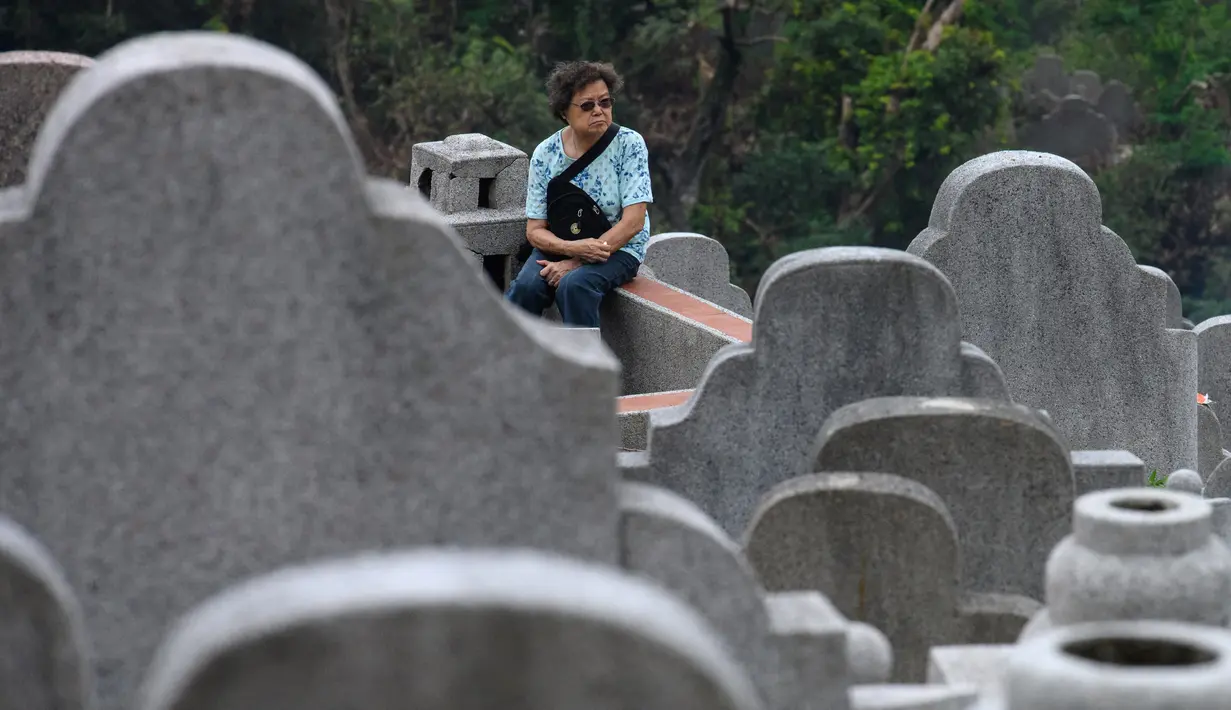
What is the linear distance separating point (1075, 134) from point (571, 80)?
24.3m

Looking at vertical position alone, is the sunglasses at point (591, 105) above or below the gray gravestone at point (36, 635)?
above

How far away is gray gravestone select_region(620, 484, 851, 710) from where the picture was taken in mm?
3717

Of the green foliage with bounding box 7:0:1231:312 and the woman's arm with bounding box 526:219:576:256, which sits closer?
the woman's arm with bounding box 526:219:576:256

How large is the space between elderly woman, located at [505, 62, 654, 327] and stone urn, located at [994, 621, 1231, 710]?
4812 millimetres

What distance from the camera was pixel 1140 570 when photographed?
3553 millimetres

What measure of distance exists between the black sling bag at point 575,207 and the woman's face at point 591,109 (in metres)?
0.08

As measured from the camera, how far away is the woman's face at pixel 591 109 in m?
7.78

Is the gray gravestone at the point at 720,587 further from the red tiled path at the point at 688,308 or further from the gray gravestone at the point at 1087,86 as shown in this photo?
the gray gravestone at the point at 1087,86

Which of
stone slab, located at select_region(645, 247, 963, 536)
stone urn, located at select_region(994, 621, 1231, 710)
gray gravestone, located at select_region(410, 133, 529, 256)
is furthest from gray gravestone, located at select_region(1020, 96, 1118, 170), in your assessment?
stone urn, located at select_region(994, 621, 1231, 710)

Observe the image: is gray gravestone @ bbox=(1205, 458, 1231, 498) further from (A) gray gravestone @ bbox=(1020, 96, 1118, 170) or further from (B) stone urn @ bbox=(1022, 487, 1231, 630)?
(A) gray gravestone @ bbox=(1020, 96, 1118, 170)

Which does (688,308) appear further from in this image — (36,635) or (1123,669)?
(1123,669)

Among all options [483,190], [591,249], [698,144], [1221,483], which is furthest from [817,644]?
[698,144]

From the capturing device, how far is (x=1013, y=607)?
15.7 ft

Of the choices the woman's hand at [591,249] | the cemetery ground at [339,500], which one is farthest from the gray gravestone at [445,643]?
the woman's hand at [591,249]
